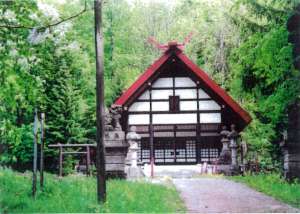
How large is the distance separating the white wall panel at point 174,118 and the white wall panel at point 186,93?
815 millimetres

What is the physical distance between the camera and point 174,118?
2036cm

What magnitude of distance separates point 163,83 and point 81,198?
39.3 ft

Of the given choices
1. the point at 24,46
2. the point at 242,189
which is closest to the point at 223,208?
the point at 242,189

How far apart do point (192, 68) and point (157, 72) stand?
151 centimetres

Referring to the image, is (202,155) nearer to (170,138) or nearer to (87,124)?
(170,138)

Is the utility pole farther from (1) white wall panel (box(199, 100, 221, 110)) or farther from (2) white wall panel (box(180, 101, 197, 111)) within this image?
(1) white wall panel (box(199, 100, 221, 110))

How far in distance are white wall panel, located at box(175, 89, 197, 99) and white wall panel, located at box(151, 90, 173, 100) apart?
36 centimetres

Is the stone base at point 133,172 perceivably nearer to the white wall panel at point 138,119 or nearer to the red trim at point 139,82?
the red trim at point 139,82

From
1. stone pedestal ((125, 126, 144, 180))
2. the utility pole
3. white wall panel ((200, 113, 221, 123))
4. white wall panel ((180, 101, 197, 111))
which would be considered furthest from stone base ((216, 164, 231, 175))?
the utility pole

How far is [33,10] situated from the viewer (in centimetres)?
601

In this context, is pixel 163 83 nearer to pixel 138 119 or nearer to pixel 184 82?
pixel 184 82

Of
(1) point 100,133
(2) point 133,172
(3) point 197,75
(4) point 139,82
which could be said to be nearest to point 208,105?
(3) point 197,75

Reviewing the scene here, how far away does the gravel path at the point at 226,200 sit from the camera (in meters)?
8.48

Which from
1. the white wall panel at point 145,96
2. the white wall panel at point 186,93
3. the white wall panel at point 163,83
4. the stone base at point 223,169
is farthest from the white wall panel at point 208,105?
the stone base at point 223,169
